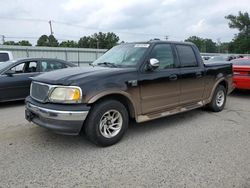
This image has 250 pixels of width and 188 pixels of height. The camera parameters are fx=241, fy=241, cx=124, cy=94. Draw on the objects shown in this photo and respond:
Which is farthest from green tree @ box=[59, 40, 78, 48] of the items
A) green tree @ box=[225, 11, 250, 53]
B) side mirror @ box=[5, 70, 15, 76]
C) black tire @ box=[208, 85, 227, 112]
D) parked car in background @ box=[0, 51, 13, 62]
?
black tire @ box=[208, 85, 227, 112]

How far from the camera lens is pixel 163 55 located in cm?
495

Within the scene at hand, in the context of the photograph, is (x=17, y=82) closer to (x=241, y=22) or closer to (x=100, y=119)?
(x=100, y=119)


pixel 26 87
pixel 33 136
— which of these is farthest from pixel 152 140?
pixel 26 87

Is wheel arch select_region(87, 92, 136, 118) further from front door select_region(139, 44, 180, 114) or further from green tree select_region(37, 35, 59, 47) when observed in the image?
green tree select_region(37, 35, 59, 47)

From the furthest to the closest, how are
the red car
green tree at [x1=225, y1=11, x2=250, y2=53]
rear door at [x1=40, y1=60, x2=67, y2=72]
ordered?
green tree at [x1=225, y1=11, x2=250, y2=53] → the red car → rear door at [x1=40, y1=60, x2=67, y2=72]

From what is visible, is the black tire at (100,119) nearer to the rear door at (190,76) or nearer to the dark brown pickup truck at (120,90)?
the dark brown pickup truck at (120,90)

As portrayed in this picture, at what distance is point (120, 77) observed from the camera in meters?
4.09

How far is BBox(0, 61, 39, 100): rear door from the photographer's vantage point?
706 centimetres

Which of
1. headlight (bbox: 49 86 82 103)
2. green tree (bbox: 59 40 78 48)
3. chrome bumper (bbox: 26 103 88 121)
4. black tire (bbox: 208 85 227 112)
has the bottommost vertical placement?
black tire (bbox: 208 85 227 112)

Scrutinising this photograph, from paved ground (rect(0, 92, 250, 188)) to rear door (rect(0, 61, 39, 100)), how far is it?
2094 millimetres

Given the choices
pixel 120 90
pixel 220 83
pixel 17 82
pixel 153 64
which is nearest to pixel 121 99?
pixel 120 90

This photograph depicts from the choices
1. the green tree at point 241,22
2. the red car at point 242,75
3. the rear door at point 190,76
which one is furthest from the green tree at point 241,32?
the rear door at point 190,76

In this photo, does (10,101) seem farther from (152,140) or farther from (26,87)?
(152,140)

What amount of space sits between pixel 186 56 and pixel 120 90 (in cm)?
217
